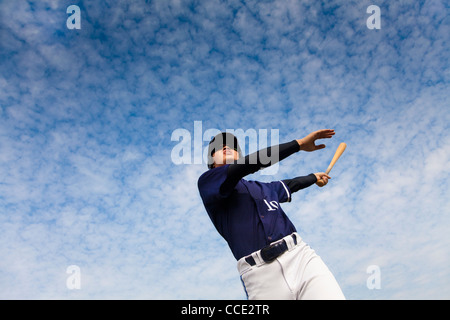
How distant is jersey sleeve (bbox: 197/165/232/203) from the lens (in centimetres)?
288

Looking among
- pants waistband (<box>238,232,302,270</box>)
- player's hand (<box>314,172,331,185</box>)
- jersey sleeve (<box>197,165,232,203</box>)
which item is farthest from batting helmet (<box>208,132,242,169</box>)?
pants waistband (<box>238,232,302,270</box>)

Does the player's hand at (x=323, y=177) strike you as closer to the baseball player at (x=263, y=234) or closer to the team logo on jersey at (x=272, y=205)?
the baseball player at (x=263, y=234)

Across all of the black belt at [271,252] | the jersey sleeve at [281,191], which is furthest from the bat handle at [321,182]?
the black belt at [271,252]

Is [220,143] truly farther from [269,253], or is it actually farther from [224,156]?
[269,253]

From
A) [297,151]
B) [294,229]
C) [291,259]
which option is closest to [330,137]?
[297,151]

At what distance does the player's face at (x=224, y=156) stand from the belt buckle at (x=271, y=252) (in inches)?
47.0

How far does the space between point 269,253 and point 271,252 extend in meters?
0.02

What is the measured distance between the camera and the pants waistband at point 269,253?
2.62 metres

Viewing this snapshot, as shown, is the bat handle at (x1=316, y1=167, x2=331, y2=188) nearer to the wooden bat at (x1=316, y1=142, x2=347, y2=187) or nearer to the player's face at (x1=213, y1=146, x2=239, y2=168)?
the wooden bat at (x1=316, y1=142, x2=347, y2=187)

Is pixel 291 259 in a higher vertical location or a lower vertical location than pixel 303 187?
lower

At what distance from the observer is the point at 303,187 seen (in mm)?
3855

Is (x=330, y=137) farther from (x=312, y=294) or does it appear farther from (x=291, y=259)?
(x=312, y=294)
